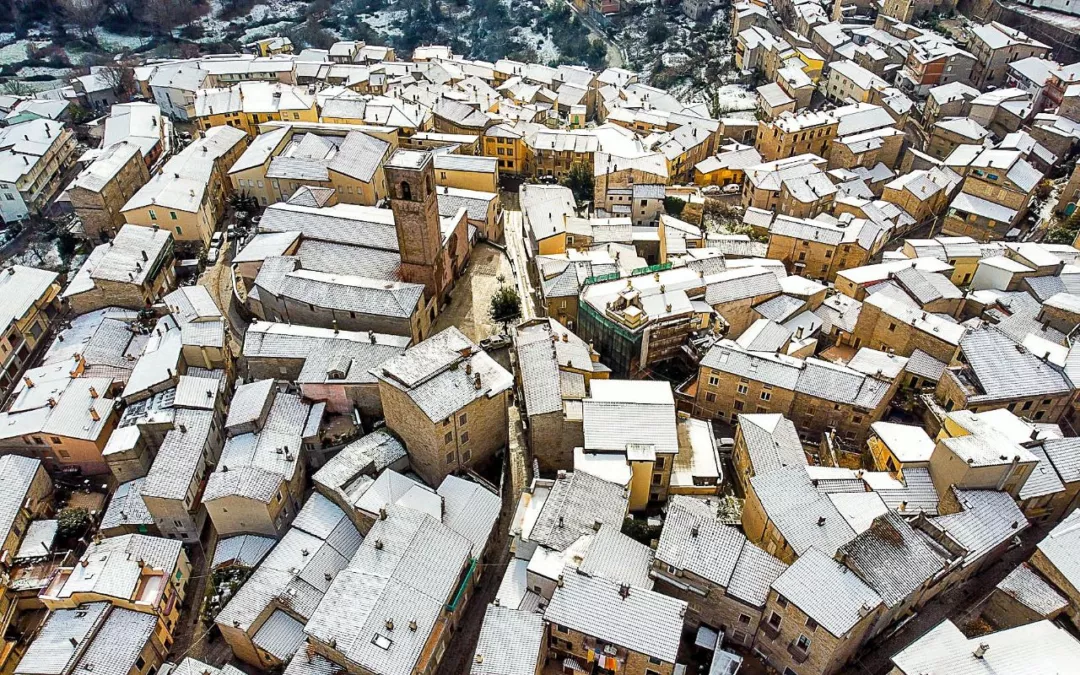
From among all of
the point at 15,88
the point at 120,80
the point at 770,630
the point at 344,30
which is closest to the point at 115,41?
the point at 15,88

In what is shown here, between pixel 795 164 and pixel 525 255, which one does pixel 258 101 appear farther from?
pixel 795 164

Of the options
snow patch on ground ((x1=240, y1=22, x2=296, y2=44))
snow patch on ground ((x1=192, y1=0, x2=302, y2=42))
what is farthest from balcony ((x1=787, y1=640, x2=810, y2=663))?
→ snow patch on ground ((x1=192, y1=0, x2=302, y2=42))

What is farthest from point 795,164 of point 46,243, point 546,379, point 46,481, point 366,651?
point 46,243

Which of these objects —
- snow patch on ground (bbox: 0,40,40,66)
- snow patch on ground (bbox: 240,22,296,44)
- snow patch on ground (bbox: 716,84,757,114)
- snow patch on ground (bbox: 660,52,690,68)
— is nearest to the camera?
snow patch on ground (bbox: 716,84,757,114)

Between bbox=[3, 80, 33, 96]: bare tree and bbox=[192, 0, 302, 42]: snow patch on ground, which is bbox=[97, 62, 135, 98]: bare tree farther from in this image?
bbox=[192, 0, 302, 42]: snow patch on ground

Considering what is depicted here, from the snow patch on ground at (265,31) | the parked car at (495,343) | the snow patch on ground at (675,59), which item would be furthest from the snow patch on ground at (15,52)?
the parked car at (495,343)

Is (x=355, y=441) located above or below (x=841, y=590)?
→ below
